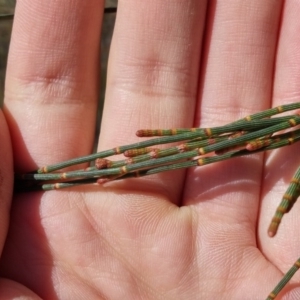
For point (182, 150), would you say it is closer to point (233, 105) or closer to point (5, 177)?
point (233, 105)

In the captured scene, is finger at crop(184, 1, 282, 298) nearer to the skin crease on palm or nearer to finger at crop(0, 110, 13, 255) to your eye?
the skin crease on palm

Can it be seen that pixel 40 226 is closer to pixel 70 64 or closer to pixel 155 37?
pixel 70 64

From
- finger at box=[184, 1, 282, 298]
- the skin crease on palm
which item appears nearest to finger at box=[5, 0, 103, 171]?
the skin crease on palm

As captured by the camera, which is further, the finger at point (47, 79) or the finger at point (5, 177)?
the finger at point (47, 79)

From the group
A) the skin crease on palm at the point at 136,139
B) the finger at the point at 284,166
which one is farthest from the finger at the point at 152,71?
the finger at the point at 284,166

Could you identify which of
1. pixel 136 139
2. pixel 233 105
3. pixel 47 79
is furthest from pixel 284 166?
pixel 47 79

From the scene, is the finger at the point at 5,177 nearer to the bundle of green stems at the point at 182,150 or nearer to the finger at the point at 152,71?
the bundle of green stems at the point at 182,150
